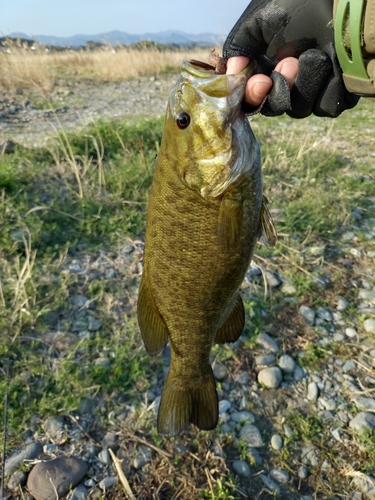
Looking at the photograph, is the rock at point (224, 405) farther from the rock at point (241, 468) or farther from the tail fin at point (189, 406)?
the tail fin at point (189, 406)

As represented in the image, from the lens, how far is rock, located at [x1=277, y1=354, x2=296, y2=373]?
10.2 feet

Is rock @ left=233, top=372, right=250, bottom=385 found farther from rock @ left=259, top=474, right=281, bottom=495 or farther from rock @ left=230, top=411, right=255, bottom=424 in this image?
rock @ left=259, top=474, right=281, bottom=495

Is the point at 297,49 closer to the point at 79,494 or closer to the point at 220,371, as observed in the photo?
the point at 220,371

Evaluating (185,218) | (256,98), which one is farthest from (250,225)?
(256,98)

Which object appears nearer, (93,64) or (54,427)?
(54,427)

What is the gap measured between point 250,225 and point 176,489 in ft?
5.34

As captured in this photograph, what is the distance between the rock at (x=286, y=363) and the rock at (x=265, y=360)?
54 millimetres

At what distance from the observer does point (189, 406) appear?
2.22 m

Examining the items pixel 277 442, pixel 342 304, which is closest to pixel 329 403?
pixel 277 442

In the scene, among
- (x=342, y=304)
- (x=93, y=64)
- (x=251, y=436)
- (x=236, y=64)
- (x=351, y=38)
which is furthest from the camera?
(x=93, y=64)

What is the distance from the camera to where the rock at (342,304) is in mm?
3621

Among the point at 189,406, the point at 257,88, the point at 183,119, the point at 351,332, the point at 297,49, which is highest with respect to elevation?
the point at 297,49

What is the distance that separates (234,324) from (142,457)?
1068mm

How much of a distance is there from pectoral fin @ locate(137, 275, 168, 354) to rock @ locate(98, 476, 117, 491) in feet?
2.93
